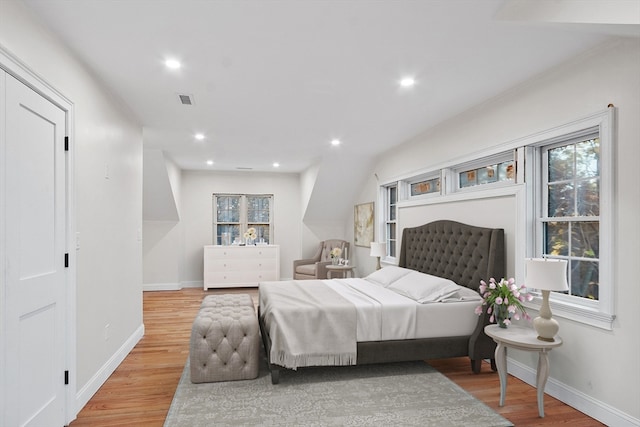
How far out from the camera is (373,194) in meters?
6.59

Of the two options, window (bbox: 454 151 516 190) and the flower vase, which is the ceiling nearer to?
window (bbox: 454 151 516 190)

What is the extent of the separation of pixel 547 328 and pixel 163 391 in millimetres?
2786

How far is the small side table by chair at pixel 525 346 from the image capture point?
2551 mm

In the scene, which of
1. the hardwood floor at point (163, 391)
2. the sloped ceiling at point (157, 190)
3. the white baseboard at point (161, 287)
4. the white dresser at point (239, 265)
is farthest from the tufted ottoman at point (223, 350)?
the white baseboard at point (161, 287)

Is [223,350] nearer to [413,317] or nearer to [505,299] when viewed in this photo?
[413,317]

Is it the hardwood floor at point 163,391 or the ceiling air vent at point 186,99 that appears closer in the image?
the hardwood floor at point 163,391

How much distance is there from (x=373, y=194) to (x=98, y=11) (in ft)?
16.4

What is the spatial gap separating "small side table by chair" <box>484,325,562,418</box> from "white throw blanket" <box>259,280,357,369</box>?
42.4 inches

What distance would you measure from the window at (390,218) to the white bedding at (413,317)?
2673 millimetres

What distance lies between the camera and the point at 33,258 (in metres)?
2.15

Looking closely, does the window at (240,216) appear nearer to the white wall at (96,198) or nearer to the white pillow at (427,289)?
the white wall at (96,198)

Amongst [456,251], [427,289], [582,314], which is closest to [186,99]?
[427,289]

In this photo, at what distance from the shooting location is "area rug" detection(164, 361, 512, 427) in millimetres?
2518

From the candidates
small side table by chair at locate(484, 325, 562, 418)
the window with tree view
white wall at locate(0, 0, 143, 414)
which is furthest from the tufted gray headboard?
white wall at locate(0, 0, 143, 414)
